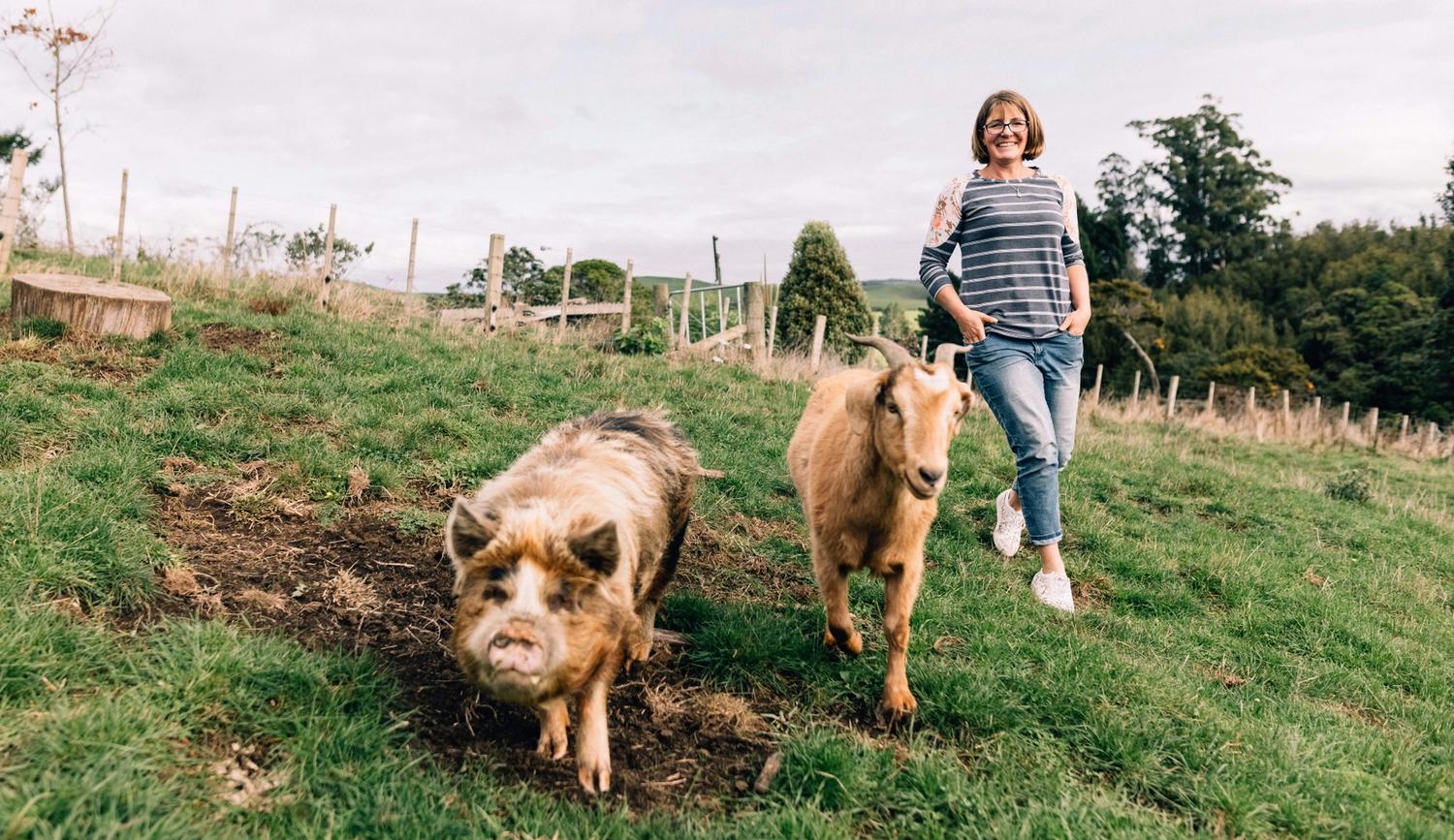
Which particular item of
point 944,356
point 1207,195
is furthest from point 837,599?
point 1207,195

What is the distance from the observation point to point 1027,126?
525 centimetres

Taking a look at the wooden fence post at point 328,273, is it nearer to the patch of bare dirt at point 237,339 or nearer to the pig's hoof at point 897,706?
the patch of bare dirt at point 237,339

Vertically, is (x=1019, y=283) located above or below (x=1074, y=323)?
above

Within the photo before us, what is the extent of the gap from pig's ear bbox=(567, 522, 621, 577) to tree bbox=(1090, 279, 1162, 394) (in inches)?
1685

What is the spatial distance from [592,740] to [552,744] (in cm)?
22

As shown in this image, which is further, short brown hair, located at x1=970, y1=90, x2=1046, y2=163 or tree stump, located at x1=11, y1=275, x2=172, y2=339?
tree stump, located at x1=11, y1=275, x2=172, y2=339

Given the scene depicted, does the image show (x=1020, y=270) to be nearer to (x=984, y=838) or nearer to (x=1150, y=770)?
(x=1150, y=770)

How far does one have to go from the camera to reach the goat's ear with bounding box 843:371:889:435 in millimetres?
3875

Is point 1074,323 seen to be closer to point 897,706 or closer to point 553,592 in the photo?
point 897,706

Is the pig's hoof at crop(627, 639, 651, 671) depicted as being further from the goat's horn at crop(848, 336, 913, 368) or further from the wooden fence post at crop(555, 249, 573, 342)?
the wooden fence post at crop(555, 249, 573, 342)

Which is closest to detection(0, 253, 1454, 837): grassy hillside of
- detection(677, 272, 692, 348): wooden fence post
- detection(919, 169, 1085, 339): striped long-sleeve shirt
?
detection(919, 169, 1085, 339): striped long-sleeve shirt

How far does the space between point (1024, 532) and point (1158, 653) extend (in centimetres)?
248

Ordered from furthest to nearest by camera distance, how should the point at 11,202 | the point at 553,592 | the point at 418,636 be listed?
the point at 11,202
the point at 418,636
the point at 553,592

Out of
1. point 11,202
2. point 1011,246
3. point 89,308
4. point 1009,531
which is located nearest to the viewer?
point 1011,246
